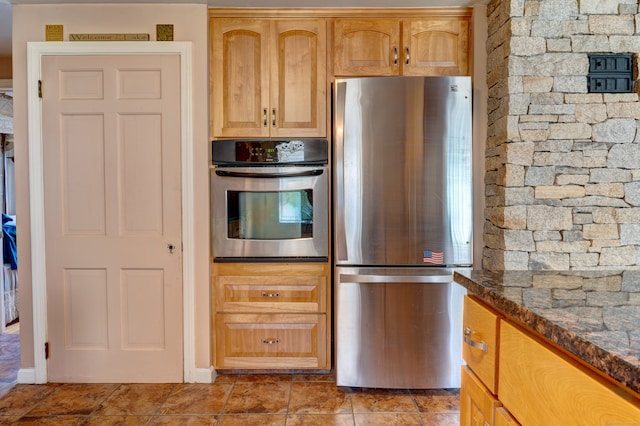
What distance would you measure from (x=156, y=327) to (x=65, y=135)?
1.31 m

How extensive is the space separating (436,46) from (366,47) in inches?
17.0

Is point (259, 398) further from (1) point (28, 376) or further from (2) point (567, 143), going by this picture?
(2) point (567, 143)

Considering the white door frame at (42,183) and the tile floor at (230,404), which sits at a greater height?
the white door frame at (42,183)

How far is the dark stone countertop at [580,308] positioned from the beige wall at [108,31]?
5.63 ft

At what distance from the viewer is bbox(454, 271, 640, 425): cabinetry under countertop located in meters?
0.59

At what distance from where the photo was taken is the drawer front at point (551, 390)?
0.59 metres

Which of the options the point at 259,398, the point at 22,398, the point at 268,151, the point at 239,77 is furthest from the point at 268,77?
Answer: the point at 22,398

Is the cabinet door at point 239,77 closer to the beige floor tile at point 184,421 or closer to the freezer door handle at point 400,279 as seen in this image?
the freezer door handle at point 400,279

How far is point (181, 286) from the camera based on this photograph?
2387 millimetres

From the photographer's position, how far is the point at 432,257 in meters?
2.23

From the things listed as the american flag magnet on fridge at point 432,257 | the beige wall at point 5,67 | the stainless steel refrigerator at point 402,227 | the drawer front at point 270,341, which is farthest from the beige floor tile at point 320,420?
the beige wall at point 5,67

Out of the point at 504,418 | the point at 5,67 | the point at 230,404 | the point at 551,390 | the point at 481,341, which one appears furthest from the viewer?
the point at 5,67

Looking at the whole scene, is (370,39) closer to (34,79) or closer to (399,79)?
(399,79)

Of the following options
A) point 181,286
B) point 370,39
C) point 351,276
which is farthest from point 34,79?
point 351,276
